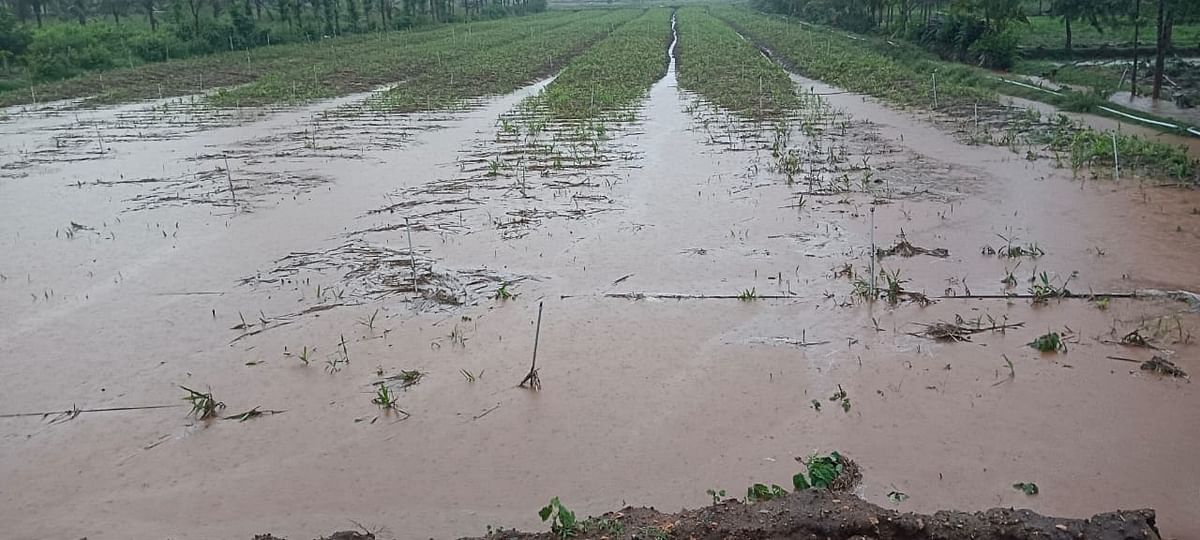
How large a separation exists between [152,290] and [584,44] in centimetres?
2688

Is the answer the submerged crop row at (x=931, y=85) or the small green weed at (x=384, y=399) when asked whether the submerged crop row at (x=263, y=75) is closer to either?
the submerged crop row at (x=931, y=85)

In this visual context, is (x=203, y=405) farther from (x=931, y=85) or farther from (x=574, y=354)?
(x=931, y=85)

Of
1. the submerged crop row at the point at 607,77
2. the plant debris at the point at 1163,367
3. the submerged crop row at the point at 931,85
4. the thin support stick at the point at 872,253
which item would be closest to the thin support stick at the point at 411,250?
the thin support stick at the point at 872,253

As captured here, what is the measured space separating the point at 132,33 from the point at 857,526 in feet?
98.8

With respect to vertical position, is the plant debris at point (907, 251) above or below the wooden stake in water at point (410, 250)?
below

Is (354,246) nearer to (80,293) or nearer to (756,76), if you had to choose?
(80,293)

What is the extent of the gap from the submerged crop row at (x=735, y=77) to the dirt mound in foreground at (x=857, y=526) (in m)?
10.3

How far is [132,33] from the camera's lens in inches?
1057

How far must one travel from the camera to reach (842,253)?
19.4 ft

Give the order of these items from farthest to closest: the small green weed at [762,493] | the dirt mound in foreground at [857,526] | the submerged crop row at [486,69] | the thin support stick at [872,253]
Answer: the submerged crop row at [486,69]
the thin support stick at [872,253]
the small green weed at [762,493]
the dirt mound in foreground at [857,526]

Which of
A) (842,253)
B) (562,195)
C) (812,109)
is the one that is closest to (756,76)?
(812,109)

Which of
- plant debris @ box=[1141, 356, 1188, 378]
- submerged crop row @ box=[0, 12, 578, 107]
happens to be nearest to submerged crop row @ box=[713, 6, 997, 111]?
plant debris @ box=[1141, 356, 1188, 378]

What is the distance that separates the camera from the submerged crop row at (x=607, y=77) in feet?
47.0

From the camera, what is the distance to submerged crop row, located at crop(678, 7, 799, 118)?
14.0 metres
